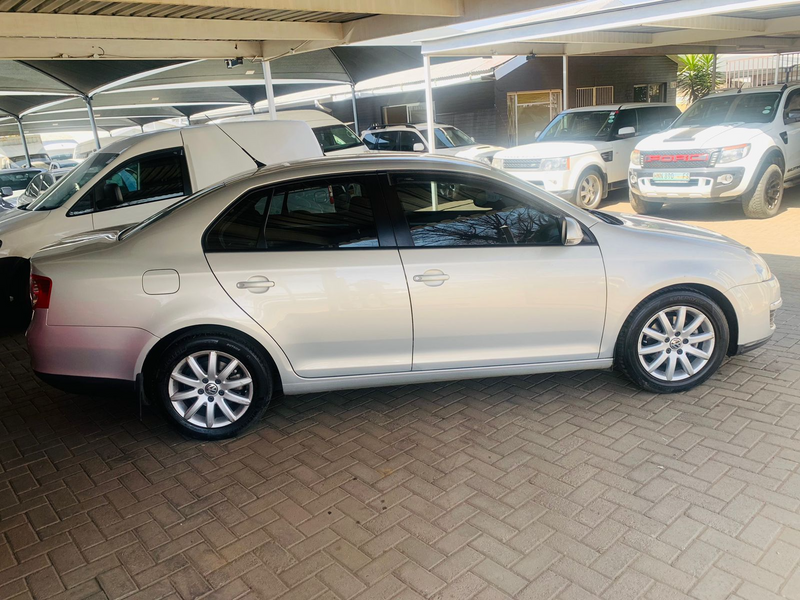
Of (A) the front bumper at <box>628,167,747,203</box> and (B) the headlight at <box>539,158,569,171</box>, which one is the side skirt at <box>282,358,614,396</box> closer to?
(A) the front bumper at <box>628,167,747,203</box>

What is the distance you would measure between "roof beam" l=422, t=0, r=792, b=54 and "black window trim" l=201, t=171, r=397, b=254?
17.7 feet

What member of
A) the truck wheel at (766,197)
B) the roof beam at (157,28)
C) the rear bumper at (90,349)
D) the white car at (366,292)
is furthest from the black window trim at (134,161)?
the truck wheel at (766,197)

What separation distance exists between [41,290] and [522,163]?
346 inches

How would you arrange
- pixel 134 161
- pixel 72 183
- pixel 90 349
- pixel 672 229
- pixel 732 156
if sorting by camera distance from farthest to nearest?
pixel 732 156, pixel 72 183, pixel 134 161, pixel 672 229, pixel 90 349

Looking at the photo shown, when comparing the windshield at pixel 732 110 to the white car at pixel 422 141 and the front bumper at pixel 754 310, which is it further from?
the front bumper at pixel 754 310

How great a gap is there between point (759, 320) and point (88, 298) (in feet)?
14.0

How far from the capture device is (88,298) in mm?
Answer: 3736

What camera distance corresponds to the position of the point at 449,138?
14.4 meters

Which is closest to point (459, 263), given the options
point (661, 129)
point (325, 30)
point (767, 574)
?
point (767, 574)

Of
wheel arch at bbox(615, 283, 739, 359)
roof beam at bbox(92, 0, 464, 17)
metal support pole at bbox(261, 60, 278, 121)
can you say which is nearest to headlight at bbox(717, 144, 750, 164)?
roof beam at bbox(92, 0, 464, 17)

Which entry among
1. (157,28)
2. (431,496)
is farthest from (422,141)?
(431,496)

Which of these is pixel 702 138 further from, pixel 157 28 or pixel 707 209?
pixel 157 28

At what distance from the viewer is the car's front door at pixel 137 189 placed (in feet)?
22.1

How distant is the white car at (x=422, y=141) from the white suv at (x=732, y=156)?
157 inches
